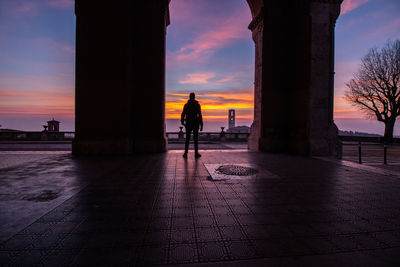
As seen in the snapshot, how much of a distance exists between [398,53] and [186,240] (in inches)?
1236

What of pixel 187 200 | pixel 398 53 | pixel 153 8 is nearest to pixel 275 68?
pixel 153 8

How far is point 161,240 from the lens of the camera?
2.29 m

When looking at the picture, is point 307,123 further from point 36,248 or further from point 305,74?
point 36,248

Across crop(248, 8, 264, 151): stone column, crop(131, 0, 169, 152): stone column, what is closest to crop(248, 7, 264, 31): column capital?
crop(248, 8, 264, 151): stone column

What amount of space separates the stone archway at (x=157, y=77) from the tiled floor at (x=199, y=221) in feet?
13.1

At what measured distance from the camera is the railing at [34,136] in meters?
21.8

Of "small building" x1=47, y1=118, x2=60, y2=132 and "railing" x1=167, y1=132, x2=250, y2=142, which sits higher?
"small building" x1=47, y1=118, x2=60, y2=132

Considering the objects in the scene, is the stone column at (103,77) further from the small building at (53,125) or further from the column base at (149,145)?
the small building at (53,125)

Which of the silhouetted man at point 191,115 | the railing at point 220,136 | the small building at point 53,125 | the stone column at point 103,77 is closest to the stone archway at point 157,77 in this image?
the stone column at point 103,77

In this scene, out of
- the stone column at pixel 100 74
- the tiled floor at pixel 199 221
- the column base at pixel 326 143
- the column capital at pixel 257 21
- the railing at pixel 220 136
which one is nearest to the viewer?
the tiled floor at pixel 199 221

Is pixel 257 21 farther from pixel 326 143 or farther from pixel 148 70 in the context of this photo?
pixel 326 143

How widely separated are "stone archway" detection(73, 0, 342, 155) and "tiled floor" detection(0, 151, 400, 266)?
3.99 metres

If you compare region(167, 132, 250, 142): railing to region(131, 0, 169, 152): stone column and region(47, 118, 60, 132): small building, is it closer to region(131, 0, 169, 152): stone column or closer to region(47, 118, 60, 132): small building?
region(47, 118, 60, 132): small building

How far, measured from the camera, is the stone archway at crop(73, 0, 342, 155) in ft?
28.1
